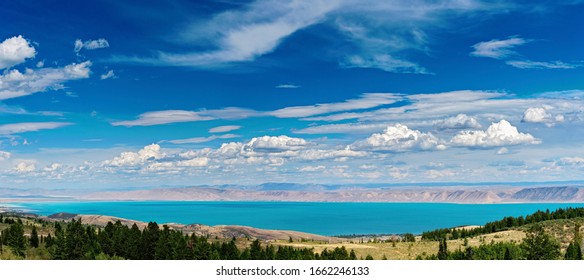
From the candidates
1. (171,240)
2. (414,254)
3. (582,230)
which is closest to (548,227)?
(582,230)

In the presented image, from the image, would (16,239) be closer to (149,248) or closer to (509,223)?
(149,248)

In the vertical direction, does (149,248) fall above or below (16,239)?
below

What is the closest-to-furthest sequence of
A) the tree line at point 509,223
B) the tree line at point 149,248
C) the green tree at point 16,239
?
the tree line at point 149,248 → the green tree at point 16,239 → the tree line at point 509,223

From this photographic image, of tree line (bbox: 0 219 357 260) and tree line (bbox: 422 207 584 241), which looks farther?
tree line (bbox: 422 207 584 241)

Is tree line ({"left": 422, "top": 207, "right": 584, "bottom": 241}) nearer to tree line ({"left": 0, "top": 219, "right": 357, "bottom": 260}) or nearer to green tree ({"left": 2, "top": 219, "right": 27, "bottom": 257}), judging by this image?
tree line ({"left": 0, "top": 219, "right": 357, "bottom": 260})

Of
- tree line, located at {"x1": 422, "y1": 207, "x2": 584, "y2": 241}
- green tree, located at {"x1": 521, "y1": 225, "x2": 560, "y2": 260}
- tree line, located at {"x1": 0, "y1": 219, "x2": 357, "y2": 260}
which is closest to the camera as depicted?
green tree, located at {"x1": 521, "y1": 225, "x2": 560, "y2": 260}

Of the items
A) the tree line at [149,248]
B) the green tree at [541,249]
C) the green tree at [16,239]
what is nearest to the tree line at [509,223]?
the green tree at [541,249]

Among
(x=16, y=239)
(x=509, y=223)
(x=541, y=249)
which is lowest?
(x=541, y=249)

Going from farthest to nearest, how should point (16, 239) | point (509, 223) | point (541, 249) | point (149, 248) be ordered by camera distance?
point (509, 223) → point (16, 239) → point (149, 248) → point (541, 249)

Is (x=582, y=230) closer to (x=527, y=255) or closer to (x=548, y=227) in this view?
(x=548, y=227)

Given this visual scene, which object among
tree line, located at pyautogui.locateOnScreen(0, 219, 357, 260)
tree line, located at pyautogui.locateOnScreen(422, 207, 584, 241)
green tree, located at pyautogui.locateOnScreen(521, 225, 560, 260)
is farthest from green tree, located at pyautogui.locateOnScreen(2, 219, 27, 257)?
tree line, located at pyautogui.locateOnScreen(422, 207, 584, 241)

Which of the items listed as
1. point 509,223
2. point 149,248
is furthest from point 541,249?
point 509,223

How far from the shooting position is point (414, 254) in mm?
67562

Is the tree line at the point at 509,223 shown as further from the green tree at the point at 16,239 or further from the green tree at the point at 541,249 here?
the green tree at the point at 16,239
